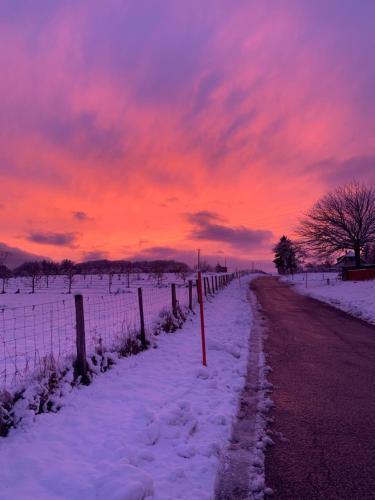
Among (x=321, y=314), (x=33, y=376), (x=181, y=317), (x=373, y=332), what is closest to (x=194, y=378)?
(x=33, y=376)

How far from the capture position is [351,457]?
398cm

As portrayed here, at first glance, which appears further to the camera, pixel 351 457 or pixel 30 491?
pixel 351 457

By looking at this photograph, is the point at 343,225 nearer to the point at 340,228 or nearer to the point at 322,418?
the point at 340,228

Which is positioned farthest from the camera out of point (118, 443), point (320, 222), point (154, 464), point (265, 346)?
point (320, 222)

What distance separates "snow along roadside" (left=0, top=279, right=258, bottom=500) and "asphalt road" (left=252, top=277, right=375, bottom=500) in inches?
26.8

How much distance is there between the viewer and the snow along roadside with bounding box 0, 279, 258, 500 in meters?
3.45

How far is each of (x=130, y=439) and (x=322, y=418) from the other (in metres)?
2.57

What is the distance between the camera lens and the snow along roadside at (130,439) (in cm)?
345

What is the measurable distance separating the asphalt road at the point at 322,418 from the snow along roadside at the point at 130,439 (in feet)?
2.24

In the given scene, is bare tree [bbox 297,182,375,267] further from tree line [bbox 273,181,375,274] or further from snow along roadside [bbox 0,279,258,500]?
snow along roadside [bbox 0,279,258,500]

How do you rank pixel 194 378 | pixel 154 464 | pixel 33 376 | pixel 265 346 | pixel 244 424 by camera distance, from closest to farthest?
pixel 154 464
pixel 244 424
pixel 33 376
pixel 194 378
pixel 265 346

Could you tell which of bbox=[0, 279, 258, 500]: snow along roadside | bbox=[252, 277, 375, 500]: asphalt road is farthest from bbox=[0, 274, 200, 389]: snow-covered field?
bbox=[252, 277, 375, 500]: asphalt road

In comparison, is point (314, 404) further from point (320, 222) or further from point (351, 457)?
point (320, 222)

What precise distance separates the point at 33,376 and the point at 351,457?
14.0 feet
